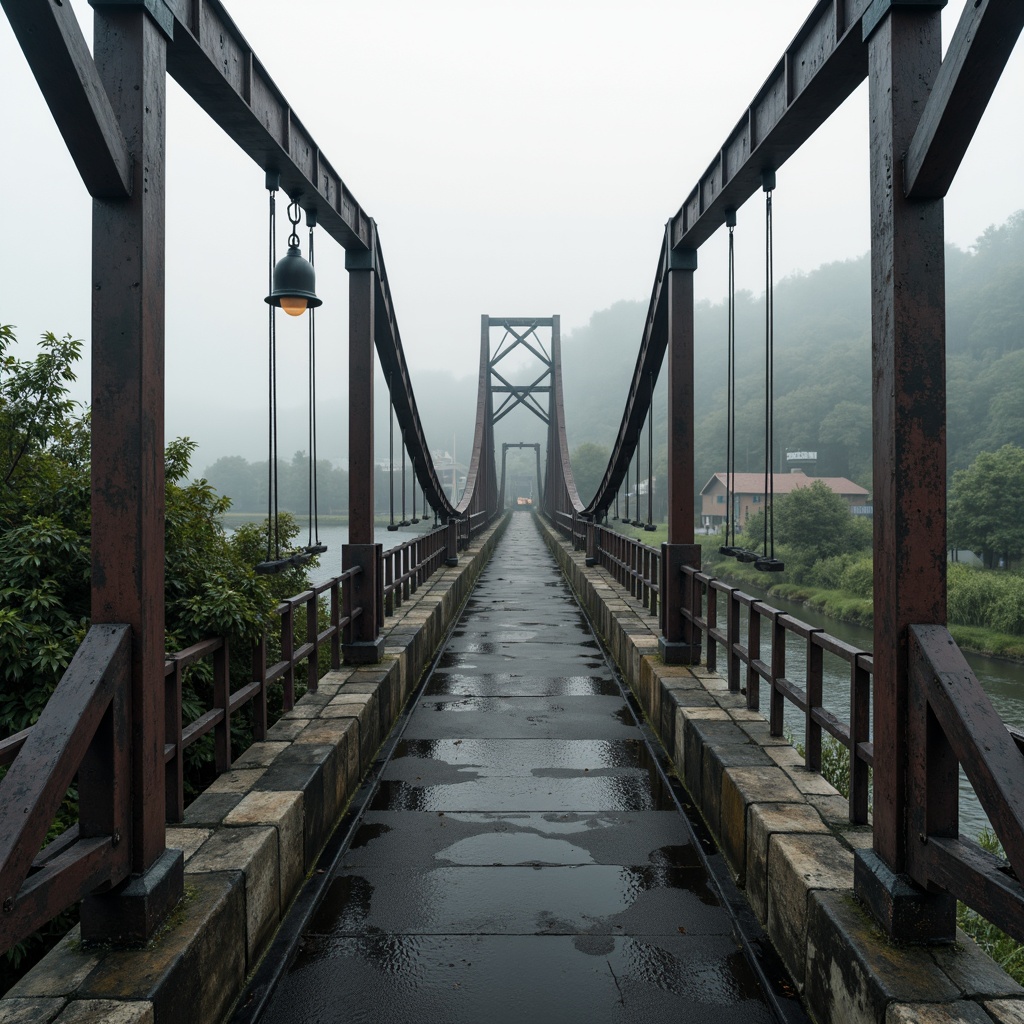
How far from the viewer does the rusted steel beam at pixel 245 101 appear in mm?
2801

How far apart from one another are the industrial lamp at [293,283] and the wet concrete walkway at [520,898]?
2.45 metres

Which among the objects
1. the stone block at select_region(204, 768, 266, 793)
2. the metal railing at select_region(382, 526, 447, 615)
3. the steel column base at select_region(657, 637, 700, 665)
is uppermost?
the metal railing at select_region(382, 526, 447, 615)

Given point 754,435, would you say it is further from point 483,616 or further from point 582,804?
point 582,804

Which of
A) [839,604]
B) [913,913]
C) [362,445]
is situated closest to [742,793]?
[913,913]

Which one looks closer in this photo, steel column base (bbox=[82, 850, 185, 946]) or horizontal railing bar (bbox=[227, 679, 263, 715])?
steel column base (bbox=[82, 850, 185, 946])

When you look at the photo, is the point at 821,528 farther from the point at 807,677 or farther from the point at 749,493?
the point at 807,677

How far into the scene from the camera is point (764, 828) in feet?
9.73

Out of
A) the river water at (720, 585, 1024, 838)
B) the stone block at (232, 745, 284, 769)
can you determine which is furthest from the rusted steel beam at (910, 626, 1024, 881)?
the river water at (720, 585, 1024, 838)

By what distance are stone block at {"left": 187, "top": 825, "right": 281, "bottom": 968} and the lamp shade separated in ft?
8.10

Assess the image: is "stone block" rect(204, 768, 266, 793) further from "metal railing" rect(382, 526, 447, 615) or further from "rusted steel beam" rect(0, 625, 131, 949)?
"metal railing" rect(382, 526, 447, 615)

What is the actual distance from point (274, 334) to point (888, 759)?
3.28 metres

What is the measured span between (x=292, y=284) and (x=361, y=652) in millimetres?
2508

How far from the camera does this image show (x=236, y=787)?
10.9ft

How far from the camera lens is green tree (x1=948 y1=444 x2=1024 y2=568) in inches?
1284
